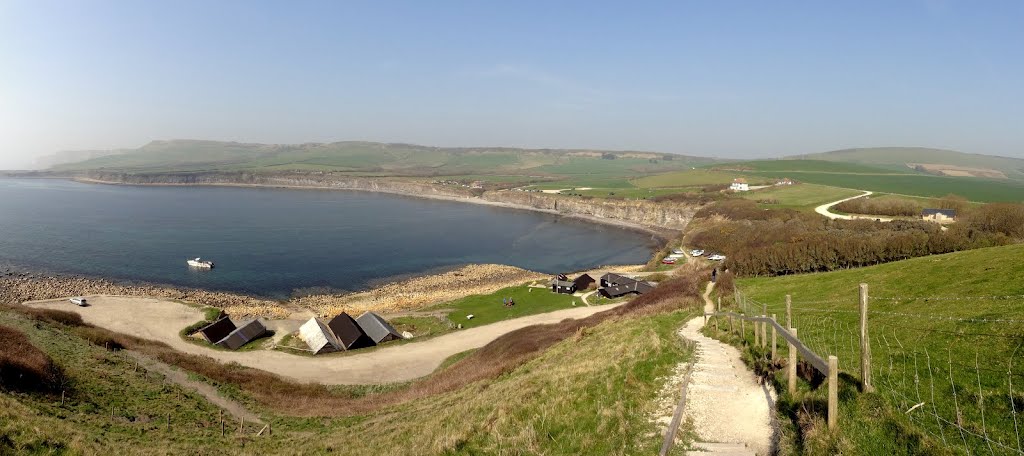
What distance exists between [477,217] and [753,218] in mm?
80857

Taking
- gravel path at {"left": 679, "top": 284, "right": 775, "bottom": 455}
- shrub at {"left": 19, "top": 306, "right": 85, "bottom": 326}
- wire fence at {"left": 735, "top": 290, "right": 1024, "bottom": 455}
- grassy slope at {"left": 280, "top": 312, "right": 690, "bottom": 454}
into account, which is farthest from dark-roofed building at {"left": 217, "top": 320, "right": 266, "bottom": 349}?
wire fence at {"left": 735, "top": 290, "right": 1024, "bottom": 455}

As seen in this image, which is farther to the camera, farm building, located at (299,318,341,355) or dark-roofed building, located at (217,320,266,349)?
dark-roofed building, located at (217,320,266,349)

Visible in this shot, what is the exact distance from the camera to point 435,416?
17516mm

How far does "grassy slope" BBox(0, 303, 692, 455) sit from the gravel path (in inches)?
35.3

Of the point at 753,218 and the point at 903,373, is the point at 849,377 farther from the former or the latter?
the point at 753,218

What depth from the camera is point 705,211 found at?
119 metres

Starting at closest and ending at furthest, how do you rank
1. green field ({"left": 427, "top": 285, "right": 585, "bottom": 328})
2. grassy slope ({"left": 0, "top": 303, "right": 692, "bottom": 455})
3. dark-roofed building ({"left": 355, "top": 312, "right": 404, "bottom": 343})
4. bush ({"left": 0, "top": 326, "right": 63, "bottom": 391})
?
1. grassy slope ({"left": 0, "top": 303, "right": 692, "bottom": 455})
2. bush ({"left": 0, "top": 326, "right": 63, "bottom": 391})
3. dark-roofed building ({"left": 355, "top": 312, "right": 404, "bottom": 343})
4. green field ({"left": 427, "top": 285, "right": 585, "bottom": 328})

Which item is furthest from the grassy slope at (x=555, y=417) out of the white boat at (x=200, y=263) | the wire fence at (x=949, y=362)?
the white boat at (x=200, y=263)

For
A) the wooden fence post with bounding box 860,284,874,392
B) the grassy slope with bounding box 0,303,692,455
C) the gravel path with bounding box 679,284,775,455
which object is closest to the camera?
the wooden fence post with bounding box 860,284,874,392

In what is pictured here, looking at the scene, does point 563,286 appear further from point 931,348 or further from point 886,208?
point 886,208

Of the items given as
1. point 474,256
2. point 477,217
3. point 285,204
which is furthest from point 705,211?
point 285,204

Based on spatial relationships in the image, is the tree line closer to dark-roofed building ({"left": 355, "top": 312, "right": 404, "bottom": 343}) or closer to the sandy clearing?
the sandy clearing

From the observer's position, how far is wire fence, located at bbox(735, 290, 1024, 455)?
778 cm

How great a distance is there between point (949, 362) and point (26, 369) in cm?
2922
